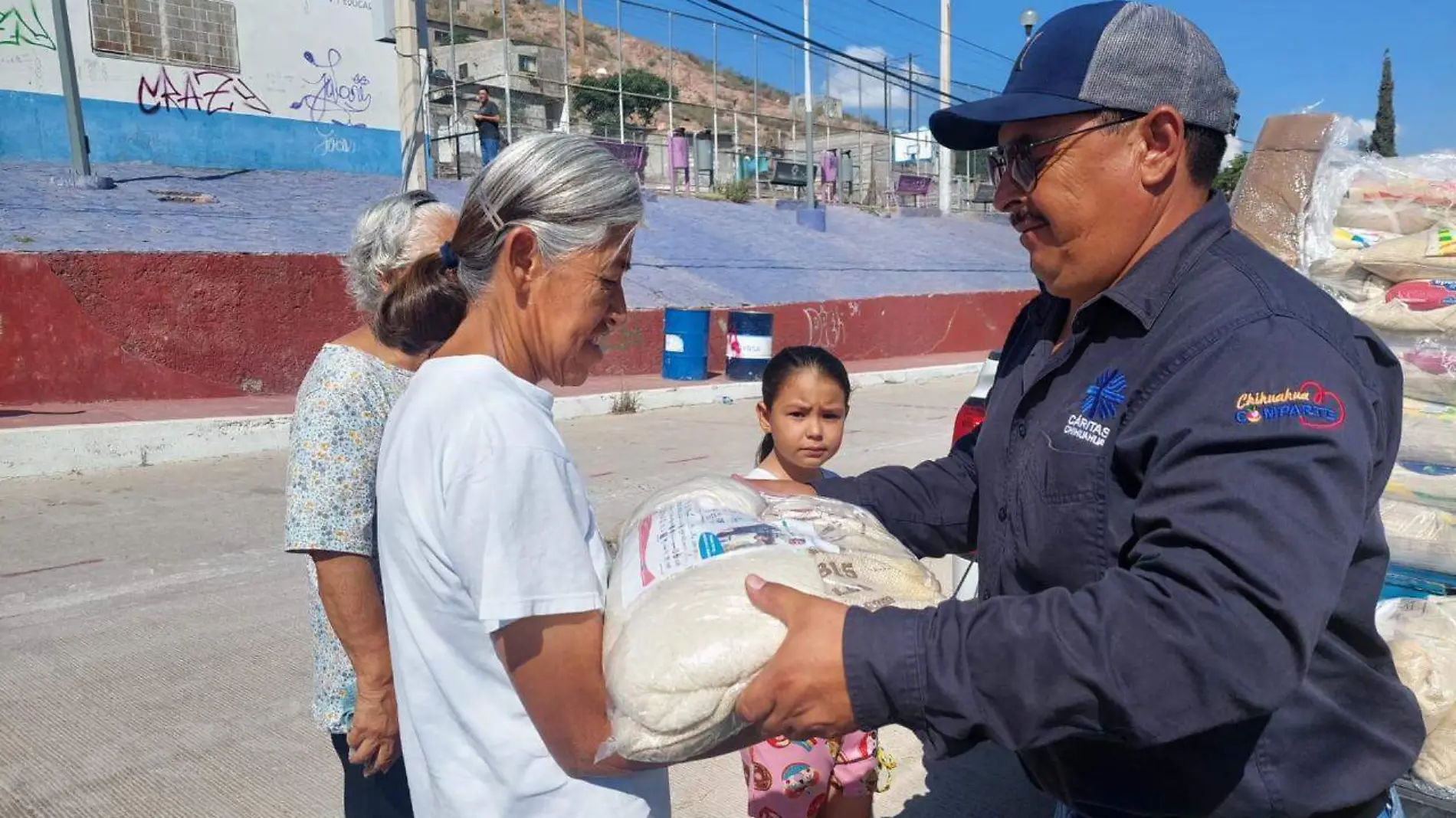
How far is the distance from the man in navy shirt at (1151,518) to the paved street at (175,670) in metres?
2.14

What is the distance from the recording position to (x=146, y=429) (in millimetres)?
8266

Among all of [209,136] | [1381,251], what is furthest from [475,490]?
[209,136]

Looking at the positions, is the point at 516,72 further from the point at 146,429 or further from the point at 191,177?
the point at 146,429

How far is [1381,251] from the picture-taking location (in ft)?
9.61

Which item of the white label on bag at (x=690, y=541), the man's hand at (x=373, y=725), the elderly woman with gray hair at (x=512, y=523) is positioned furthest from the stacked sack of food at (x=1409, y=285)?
the man's hand at (x=373, y=725)

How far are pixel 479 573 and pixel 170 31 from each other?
2055 cm

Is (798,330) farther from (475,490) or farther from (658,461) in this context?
(475,490)

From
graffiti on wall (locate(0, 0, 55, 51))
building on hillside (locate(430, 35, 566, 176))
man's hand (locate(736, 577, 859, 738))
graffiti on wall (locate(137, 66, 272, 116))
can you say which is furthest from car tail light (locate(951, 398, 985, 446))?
graffiti on wall (locate(137, 66, 272, 116))

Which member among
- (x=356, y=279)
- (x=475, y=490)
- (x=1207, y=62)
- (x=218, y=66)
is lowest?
(x=475, y=490)

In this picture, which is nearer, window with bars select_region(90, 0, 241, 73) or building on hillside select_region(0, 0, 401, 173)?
building on hillside select_region(0, 0, 401, 173)

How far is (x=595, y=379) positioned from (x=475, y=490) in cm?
1211

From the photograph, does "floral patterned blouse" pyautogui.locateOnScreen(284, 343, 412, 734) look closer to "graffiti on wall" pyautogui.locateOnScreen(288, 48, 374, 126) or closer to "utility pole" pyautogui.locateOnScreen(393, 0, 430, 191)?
"utility pole" pyautogui.locateOnScreen(393, 0, 430, 191)

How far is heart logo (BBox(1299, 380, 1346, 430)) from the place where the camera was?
1.20 m

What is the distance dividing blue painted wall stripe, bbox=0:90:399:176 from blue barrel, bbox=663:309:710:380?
33.7 feet
